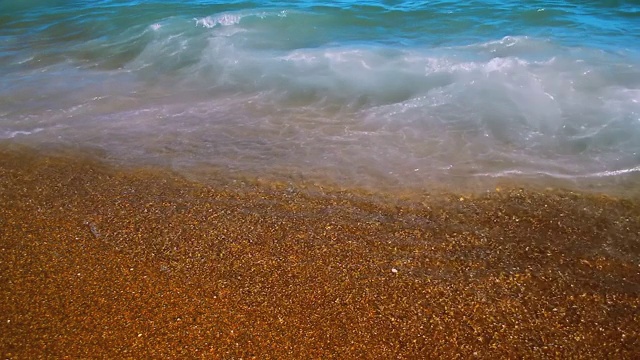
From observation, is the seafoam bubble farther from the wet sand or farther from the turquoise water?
the wet sand

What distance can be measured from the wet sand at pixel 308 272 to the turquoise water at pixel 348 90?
73cm

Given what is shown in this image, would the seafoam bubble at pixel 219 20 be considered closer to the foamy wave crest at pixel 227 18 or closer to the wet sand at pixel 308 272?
the foamy wave crest at pixel 227 18

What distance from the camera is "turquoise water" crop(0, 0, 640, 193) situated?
241 inches

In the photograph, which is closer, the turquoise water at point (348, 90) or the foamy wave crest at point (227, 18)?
the turquoise water at point (348, 90)

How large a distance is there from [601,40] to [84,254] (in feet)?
32.1

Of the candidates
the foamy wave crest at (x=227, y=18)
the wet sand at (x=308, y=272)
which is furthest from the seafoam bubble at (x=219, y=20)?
the wet sand at (x=308, y=272)

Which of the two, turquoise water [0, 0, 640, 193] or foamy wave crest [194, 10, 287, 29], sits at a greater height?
foamy wave crest [194, 10, 287, 29]

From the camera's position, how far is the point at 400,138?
6.57 metres

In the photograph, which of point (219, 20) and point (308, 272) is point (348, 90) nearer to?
point (308, 272)

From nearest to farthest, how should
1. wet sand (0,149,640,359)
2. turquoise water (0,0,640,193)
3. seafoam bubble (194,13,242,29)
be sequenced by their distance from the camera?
wet sand (0,149,640,359) → turquoise water (0,0,640,193) → seafoam bubble (194,13,242,29)

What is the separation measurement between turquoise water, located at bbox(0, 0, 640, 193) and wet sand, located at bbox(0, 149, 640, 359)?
2.38ft

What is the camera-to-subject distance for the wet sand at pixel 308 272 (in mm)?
3549

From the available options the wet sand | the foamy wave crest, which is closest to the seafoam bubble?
the foamy wave crest

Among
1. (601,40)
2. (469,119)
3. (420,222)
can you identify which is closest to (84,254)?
(420,222)
